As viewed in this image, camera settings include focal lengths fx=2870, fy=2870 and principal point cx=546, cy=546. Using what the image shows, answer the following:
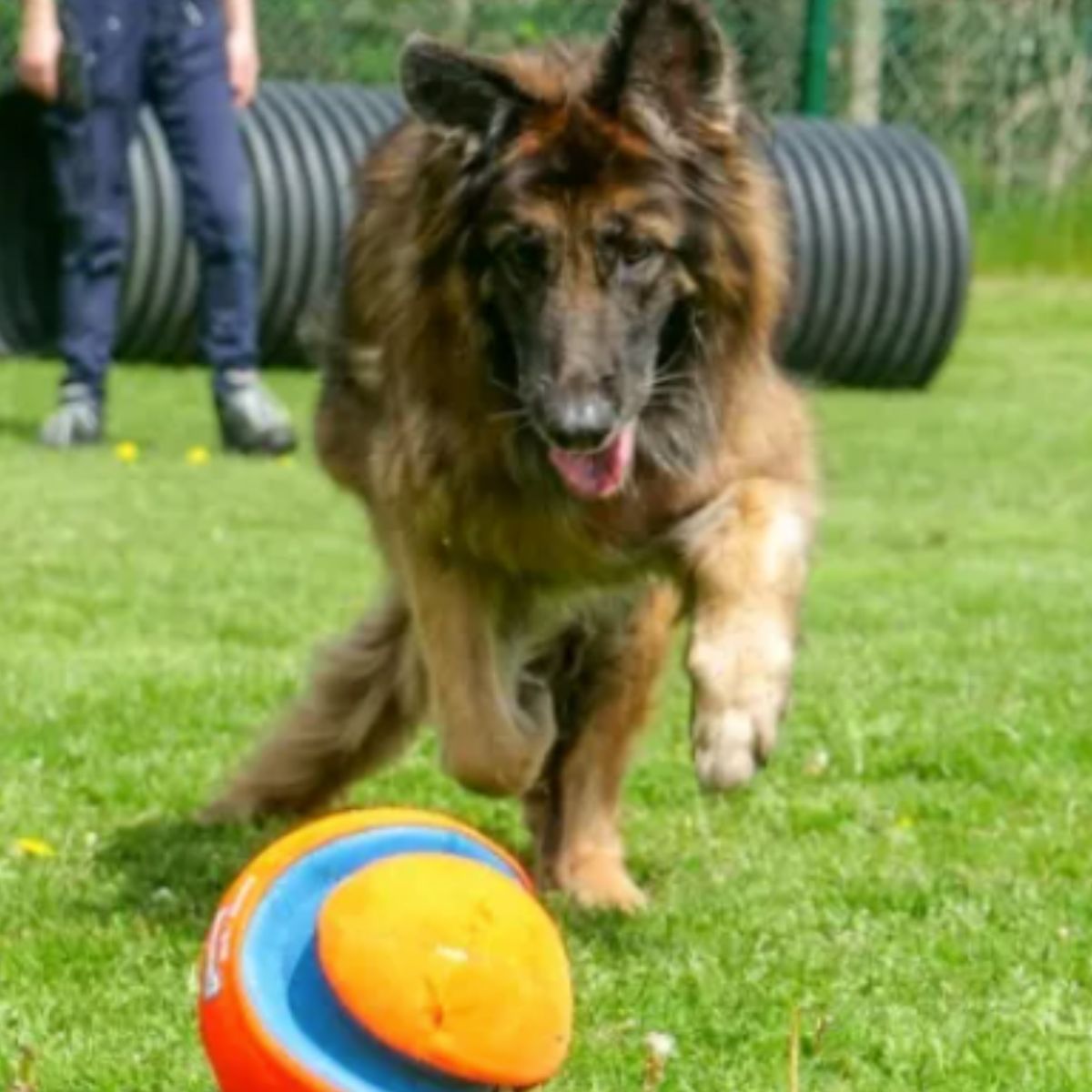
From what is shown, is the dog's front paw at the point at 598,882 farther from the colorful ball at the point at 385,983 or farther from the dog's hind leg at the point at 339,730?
the colorful ball at the point at 385,983

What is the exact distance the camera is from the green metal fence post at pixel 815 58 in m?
17.4

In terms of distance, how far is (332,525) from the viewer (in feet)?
31.2

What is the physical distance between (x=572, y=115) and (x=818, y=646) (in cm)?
302

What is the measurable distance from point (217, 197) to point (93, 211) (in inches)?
18.6

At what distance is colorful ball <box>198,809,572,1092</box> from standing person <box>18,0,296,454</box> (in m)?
7.36

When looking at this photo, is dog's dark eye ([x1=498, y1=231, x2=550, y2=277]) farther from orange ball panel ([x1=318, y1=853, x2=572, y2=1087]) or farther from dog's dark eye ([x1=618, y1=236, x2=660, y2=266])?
orange ball panel ([x1=318, y1=853, x2=572, y2=1087])

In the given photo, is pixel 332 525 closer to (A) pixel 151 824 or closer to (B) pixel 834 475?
(B) pixel 834 475

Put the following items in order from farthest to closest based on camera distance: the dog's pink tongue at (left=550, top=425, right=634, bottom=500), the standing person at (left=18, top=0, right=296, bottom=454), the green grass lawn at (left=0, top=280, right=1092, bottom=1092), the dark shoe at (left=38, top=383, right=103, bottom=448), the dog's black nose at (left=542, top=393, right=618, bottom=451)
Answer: the dark shoe at (left=38, top=383, right=103, bottom=448) → the standing person at (left=18, top=0, right=296, bottom=454) → the dog's pink tongue at (left=550, top=425, right=634, bottom=500) → the dog's black nose at (left=542, top=393, right=618, bottom=451) → the green grass lawn at (left=0, top=280, right=1092, bottom=1092)

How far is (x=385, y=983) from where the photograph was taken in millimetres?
3172

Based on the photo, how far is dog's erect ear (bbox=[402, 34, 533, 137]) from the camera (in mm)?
4594

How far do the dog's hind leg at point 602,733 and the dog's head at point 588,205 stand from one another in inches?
21.8

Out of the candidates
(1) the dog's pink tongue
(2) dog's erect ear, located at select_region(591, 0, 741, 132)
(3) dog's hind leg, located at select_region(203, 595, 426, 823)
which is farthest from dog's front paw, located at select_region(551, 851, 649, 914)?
(2) dog's erect ear, located at select_region(591, 0, 741, 132)

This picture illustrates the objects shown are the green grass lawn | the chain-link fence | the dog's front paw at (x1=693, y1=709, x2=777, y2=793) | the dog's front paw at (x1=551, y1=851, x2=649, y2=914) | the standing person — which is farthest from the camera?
the chain-link fence

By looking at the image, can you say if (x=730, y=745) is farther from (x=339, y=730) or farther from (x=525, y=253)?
(x=339, y=730)
